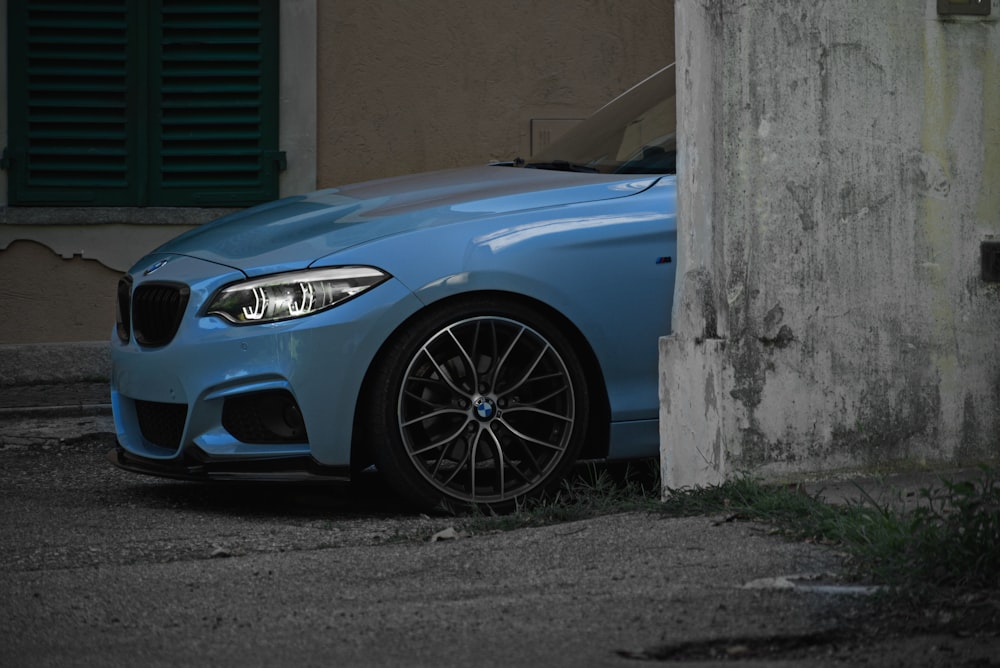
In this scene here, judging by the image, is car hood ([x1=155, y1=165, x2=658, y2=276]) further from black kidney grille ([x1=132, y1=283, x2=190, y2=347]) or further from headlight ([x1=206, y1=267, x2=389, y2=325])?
black kidney grille ([x1=132, y1=283, x2=190, y2=347])

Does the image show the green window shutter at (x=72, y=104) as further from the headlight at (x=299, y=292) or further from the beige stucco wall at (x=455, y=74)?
the headlight at (x=299, y=292)

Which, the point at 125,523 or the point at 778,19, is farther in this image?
the point at 125,523

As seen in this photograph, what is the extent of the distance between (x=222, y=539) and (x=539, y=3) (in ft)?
18.4

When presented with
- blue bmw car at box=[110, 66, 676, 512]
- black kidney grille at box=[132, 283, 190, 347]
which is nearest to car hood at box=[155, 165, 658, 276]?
blue bmw car at box=[110, 66, 676, 512]

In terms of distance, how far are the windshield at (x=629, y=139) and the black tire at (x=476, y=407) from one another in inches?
36.5

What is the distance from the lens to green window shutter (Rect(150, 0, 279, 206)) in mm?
9656

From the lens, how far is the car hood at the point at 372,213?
5.59 metres

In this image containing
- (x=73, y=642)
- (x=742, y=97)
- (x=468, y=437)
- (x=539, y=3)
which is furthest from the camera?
(x=539, y=3)

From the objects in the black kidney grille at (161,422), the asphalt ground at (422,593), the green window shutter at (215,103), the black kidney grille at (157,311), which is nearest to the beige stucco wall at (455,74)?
the green window shutter at (215,103)

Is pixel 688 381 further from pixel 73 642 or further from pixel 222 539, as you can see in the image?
pixel 73 642

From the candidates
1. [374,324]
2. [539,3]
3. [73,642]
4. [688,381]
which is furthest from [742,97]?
[539,3]

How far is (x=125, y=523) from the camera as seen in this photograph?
5.61m

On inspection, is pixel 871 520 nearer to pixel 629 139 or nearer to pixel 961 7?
pixel 961 7

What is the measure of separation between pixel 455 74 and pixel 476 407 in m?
4.77
